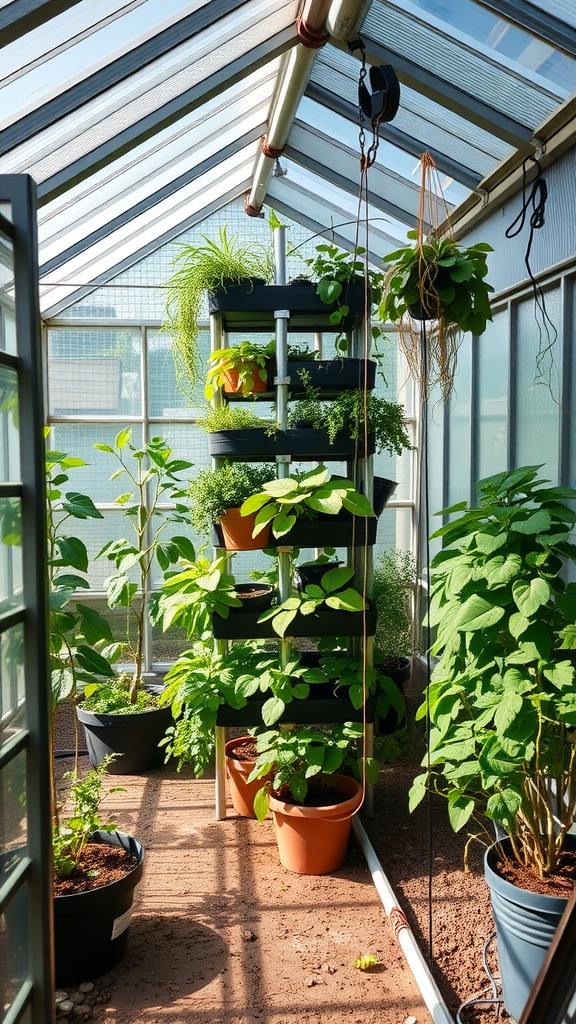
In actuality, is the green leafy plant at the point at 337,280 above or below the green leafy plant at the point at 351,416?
above

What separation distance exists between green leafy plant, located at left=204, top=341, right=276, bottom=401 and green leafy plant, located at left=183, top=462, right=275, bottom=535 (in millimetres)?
364

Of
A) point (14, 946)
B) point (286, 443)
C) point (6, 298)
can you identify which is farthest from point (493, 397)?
point (14, 946)

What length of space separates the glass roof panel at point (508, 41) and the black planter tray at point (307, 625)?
2018 mm

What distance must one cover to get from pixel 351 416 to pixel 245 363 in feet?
1.79

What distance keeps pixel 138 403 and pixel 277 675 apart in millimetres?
2654

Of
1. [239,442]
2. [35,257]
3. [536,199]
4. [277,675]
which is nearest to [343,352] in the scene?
[239,442]

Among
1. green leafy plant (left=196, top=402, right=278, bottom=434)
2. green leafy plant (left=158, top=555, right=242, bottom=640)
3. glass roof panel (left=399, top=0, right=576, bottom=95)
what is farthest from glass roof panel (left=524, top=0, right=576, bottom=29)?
green leafy plant (left=158, top=555, right=242, bottom=640)

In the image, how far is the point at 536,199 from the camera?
316cm

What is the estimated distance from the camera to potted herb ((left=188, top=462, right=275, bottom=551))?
11.5 feet

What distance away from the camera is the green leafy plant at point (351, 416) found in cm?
337

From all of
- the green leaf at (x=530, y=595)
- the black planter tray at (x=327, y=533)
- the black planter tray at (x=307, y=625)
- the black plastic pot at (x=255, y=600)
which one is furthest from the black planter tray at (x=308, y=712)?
the green leaf at (x=530, y=595)

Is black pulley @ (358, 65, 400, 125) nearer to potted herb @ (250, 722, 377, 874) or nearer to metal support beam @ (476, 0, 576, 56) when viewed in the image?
metal support beam @ (476, 0, 576, 56)

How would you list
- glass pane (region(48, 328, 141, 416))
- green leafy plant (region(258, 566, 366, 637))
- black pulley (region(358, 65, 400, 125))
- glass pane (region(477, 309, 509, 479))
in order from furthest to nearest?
glass pane (region(48, 328, 141, 416)) < glass pane (region(477, 309, 509, 479)) < green leafy plant (region(258, 566, 366, 637)) < black pulley (region(358, 65, 400, 125))

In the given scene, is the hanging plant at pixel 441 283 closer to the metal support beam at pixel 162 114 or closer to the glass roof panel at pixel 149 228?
the metal support beam at pixel 162 114
